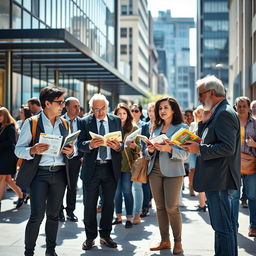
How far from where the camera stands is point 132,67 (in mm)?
109062

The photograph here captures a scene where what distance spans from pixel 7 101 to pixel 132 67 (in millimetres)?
90567

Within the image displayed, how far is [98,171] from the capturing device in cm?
719

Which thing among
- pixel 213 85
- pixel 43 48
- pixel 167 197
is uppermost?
pixel 43 48

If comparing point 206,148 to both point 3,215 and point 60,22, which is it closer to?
point 3,215

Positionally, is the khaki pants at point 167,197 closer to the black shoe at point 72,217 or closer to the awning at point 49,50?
the black shoe at point 72,217

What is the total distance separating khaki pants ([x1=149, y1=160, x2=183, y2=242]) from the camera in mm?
6941

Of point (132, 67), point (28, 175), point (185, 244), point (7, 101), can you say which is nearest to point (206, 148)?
point (28, 175)

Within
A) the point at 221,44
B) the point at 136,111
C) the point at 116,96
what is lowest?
the point at 136,111

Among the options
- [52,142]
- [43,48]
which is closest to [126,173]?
[52,142]

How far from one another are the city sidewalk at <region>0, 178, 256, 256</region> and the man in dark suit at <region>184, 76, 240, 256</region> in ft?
5.45

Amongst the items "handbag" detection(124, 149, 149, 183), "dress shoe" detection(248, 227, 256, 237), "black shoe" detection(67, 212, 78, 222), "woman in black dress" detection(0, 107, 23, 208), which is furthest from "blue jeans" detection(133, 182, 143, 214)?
"woman in black dress" detection(0, 107, 23, 208)

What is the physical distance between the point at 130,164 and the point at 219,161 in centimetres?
354

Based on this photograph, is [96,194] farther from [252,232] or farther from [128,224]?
[252,232]

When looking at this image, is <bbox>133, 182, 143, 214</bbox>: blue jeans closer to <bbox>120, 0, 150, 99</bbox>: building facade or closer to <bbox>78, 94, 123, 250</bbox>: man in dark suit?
<bbox>78, 94, 123, 250</bbox>: man in dark suit
